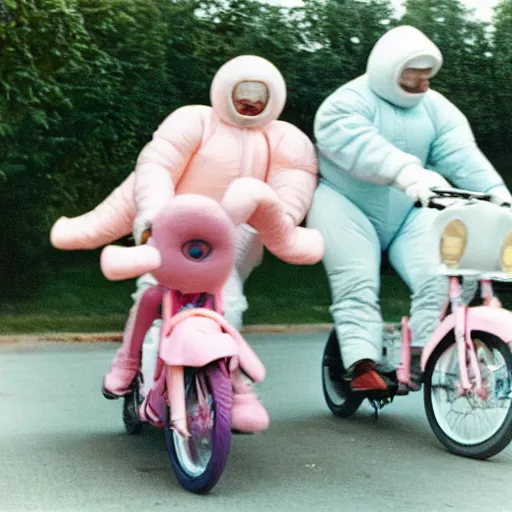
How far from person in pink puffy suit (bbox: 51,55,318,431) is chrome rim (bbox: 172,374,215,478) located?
81 cm

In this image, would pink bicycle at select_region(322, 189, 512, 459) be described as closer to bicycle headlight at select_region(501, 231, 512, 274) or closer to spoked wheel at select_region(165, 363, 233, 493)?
bicycle headlight at select_region(501, 231, 512, 274)

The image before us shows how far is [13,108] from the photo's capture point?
42.2 ft

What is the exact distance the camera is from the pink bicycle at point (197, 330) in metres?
5.12

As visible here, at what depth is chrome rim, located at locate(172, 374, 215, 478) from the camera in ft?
17.1

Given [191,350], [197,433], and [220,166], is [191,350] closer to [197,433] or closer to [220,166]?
[197,433]

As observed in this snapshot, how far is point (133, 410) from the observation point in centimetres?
636

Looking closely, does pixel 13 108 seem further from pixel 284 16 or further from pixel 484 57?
pixel 484 57

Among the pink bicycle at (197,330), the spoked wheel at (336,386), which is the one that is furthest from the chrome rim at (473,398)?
the pink bicycle at (197,330)

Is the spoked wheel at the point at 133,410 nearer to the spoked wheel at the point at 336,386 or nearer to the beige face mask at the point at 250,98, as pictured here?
the spoked wheel at the point at 336,386

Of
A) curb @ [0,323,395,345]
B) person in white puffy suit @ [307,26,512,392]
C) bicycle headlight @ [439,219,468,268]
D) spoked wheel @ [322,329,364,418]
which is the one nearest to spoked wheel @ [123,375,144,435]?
person in white puffy suit @ [307,26,512,392]

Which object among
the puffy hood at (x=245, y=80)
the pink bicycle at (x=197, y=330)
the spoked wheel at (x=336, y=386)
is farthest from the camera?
the spoked wheel at (x=336, y=386)

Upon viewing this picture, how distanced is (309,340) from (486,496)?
6.54m

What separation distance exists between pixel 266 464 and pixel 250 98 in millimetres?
1760

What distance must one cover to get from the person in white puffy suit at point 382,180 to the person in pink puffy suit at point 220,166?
0.22 metres
